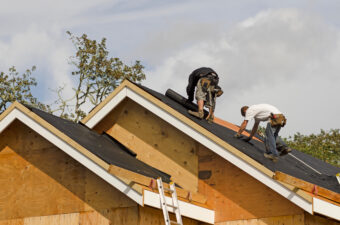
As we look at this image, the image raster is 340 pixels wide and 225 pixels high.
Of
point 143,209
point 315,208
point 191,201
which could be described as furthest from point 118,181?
point 315,208

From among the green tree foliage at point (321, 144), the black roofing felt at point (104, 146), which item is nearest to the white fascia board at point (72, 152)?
the black roofing felt at point (104, 146)

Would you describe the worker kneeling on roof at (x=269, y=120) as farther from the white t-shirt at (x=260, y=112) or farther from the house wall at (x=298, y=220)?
the house wall at (x=298, y=220)

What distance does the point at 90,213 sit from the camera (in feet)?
44.4

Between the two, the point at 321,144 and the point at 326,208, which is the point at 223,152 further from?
the point at 321,144

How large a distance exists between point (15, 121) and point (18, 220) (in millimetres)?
2357

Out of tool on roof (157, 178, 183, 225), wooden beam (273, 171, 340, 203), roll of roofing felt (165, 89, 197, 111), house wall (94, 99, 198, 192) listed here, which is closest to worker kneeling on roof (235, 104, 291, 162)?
house wall (94, 99, 198, 192)

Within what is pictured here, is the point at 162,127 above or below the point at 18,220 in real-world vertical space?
above

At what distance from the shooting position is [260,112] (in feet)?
49.9

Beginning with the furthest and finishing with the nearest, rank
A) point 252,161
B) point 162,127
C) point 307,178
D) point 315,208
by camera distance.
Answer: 1. point 162,127
2. point 307,178
3. point 252,161
4. point 315,208

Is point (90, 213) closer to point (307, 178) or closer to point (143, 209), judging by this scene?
point (143, 209)

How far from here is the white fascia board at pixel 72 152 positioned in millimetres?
12625

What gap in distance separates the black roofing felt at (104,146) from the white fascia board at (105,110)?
198mm

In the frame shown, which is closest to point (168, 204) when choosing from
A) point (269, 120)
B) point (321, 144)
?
point (269, 120)

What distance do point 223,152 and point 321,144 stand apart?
37.7 meters
